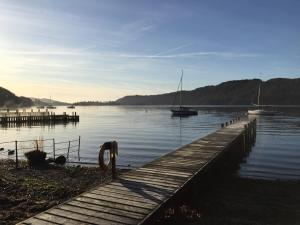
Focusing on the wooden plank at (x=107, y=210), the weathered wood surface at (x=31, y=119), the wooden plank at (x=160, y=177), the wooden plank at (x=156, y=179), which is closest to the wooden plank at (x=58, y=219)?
the wooden plank at (x=107, y=210)

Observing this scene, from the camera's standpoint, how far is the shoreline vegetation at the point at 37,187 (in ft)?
45.8

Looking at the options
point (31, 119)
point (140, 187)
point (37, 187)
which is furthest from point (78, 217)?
point (31, 119)

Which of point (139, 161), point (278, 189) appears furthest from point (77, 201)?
point (139, 161)

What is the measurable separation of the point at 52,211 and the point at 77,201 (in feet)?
4.03

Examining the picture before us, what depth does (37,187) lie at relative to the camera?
17359 millimetres

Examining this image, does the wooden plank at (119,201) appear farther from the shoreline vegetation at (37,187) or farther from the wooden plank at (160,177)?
the wooden plank at (160,177)

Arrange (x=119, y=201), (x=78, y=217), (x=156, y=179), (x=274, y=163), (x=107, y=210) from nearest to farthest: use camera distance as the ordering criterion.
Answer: (x=78, y=217)
(x=107, y=210)
(x=119, y=201)
(x=156, y=179)
(x=274, y=163)

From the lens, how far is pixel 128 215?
11289 mm

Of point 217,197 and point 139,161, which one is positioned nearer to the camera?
point 217,197

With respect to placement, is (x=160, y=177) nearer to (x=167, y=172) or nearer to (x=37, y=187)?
(x=167, y=172)

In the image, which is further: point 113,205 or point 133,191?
point 133,191

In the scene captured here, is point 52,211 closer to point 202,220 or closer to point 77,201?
point 77,201

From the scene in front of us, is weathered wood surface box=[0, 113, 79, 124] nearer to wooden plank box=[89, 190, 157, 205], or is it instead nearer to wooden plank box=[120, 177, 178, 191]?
wooden plank box=[120, 177, 178, 191]

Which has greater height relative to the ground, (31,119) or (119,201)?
(119,201)
